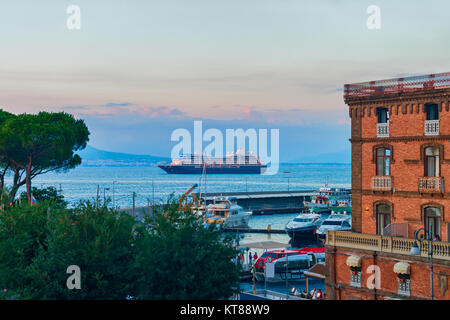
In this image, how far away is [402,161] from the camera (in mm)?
29719

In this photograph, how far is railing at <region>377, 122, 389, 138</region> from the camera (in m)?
30.3

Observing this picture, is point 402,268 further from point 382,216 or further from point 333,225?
point 333,225

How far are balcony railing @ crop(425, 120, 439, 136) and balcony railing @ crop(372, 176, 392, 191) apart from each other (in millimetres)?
3390

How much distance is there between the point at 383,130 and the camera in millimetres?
30469

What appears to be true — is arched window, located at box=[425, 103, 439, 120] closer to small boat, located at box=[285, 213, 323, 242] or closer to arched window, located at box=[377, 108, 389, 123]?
arched window, located at box=[377, 108, 389, 123]

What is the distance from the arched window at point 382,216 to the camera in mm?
30516

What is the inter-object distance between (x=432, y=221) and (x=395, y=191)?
102 inches

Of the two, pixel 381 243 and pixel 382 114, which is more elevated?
pixel 382 114

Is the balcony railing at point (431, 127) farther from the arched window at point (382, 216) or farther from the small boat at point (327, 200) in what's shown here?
the small boat at point (327, 200)

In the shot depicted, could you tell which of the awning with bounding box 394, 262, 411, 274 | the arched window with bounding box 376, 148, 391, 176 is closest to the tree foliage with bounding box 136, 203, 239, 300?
the awning with bounding box 394, 262, 411, 274

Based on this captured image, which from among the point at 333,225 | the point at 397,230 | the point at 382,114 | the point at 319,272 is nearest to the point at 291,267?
the point at 319,272
